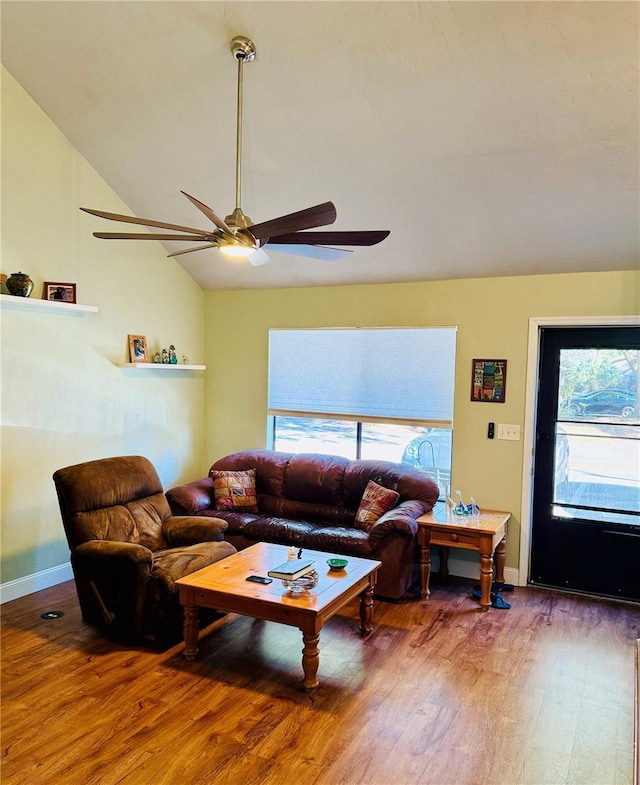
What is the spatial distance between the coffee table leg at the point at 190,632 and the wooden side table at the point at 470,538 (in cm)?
175

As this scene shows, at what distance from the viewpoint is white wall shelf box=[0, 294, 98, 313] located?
3.80 m

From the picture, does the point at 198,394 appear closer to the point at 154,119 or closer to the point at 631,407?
the point at 154,119

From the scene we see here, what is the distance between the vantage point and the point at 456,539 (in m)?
4.15

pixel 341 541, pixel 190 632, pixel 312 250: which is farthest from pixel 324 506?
pixel 312 250

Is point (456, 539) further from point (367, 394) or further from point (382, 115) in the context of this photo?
point (382, 115)

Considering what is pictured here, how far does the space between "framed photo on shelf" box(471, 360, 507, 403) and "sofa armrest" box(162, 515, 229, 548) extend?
2.28m

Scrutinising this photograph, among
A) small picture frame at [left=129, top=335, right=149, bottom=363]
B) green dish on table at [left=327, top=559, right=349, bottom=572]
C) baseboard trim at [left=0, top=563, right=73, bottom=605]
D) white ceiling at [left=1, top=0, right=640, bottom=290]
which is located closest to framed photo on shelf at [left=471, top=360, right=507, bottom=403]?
white ceiling at [left=1, top=0, right=640, bottom=290]

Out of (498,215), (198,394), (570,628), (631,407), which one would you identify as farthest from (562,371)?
(198,394)

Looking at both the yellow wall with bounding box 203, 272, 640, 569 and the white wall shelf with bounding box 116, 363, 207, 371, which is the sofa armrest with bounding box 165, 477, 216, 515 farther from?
the white wall shelf with bounding box 116, 363, 207, 371

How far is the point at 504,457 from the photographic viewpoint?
15.1 feet

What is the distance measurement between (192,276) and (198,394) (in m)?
1.19

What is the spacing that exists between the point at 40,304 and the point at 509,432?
3.62 metres

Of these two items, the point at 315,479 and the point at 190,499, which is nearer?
the point at 190,499

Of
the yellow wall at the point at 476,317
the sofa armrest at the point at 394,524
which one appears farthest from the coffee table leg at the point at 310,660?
the yellow wall at the point at 476,317
